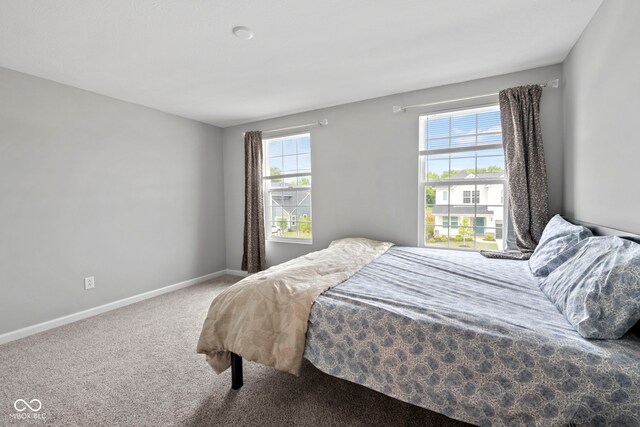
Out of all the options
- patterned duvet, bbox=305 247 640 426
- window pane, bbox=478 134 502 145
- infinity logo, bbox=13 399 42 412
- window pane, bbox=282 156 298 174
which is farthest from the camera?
window pane, bbox=282 156 298 174

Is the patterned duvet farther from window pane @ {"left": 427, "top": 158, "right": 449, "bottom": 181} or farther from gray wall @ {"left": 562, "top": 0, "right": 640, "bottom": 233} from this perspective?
window pane @ {"left": 427, "top": 158, "right": 449, "bottom": 181}

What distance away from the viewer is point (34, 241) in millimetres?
2455

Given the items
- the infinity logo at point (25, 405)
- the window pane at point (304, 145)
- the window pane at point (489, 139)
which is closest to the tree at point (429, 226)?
the window pane at point (489, 139)

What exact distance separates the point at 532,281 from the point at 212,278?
3852 millimetres

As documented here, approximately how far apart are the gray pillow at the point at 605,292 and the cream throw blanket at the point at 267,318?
1.12m

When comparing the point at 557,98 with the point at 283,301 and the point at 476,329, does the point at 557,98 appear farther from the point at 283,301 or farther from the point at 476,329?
the point at 283,301

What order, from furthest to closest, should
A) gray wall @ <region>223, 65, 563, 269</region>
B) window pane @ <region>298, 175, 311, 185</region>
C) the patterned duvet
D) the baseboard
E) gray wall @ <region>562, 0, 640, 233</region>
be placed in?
the baseboard < window pane @ <region>298, 175, 311, 185</region> < gray wall @ <region>223, 65, 563, 269</region> < gray wall @ <region>562, 0, 640, 233</region> < the patterned duvet

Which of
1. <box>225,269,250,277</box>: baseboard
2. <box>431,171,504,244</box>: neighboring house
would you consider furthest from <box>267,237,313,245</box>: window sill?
<box>431,171,504,244</box>: neighboring house

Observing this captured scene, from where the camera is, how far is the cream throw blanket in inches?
56.6

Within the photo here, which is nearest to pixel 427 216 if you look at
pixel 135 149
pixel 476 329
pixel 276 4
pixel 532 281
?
pixel 532 281

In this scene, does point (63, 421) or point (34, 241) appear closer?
point (63, 421)

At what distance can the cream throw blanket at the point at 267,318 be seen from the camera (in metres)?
1.44

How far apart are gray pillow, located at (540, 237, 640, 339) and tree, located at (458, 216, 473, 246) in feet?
5.07

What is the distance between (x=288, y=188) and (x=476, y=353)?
3.13m
